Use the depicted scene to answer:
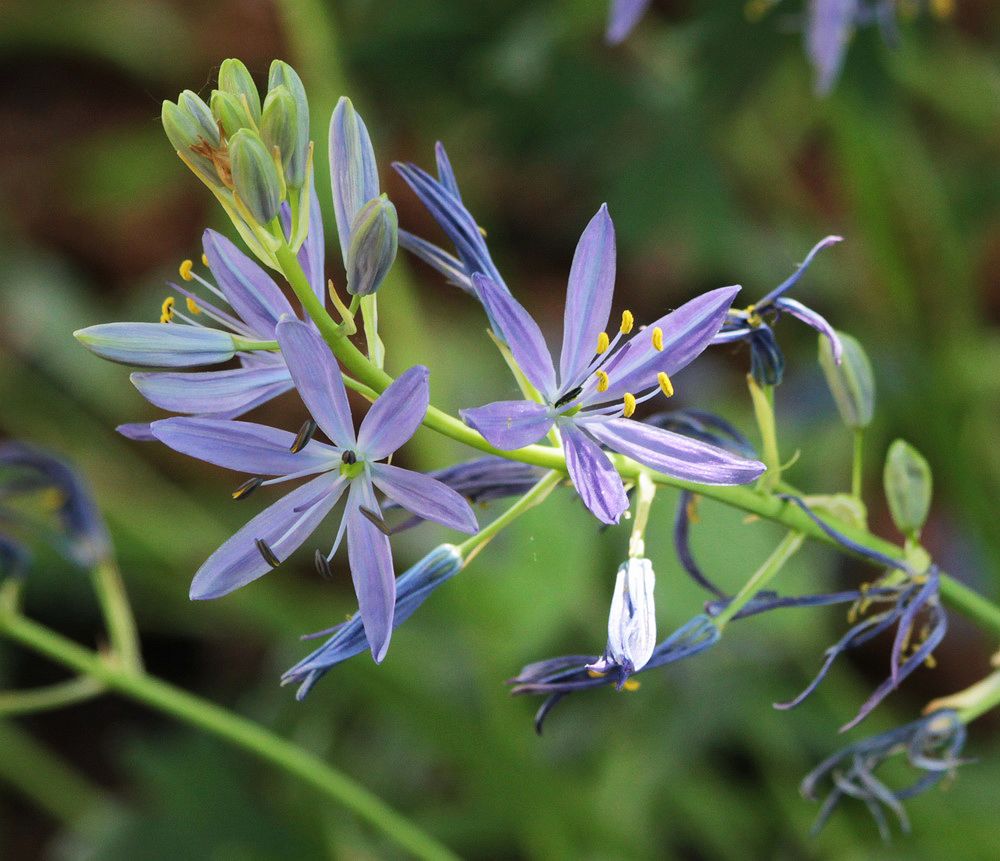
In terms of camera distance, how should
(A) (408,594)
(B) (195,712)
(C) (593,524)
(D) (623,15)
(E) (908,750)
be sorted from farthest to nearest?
(C) (593,524), (D) (623,15), (B) (195,712), (E) (908,750), (A) (408,594)

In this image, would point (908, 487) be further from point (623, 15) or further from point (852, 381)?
point (623, 15)

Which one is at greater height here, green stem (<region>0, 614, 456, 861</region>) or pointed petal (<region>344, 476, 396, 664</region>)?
pointed petal (<region>344, 476, 396, 664</region>)

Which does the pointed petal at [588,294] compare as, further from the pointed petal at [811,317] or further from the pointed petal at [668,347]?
the pointed petal at [811,317]

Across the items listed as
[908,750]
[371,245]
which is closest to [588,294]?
[371,245]

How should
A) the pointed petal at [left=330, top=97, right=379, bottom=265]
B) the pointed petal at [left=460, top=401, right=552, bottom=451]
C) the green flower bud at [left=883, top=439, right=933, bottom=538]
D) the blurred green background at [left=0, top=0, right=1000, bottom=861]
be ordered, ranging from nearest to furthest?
1. the pointed petal at [left=460, top=401, right=552, bottom=451]
2. the pointed petal at [left=330, top=97, right=379, bottom=265]
3. the green flower bud at [left=883, top=439, right=933, bottom=538]
4. the blurred green background at [left=0, top=0, right=1000, bottom=861]

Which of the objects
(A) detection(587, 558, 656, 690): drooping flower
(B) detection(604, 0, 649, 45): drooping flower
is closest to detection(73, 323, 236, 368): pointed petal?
(A) detection(587, 558, 656, 690): drooping flower

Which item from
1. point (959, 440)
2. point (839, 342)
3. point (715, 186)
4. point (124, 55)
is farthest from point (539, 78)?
point (124, 55)

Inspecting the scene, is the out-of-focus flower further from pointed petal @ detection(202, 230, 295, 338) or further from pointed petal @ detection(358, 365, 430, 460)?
pointed petal @ detection(202, 230, 295, 338)

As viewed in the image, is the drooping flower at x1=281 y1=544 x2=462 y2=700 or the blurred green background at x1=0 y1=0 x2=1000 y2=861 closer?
the drooping flower at x1=281 y1=544 x2=462 y2=700
